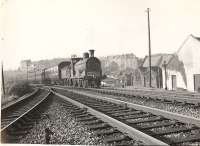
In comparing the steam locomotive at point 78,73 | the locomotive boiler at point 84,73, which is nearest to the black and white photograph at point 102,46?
the steam locomotive at point 78,73

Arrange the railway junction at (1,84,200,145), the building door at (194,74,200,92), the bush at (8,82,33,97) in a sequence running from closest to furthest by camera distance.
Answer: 1. the railway junction at (1,84,200,145)
2. the building door at (194,74,200,92)
3. the bush at (8,82,33,97)

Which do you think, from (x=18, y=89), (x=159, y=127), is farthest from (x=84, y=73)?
(x=159, y=127)

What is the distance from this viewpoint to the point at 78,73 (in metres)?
14.9

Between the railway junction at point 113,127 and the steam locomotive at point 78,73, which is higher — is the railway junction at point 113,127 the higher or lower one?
the lower one

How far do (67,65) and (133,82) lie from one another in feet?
12.7

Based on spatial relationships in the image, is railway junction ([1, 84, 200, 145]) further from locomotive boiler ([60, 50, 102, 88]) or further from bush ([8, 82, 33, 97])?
locomotive boiler ([60, 50, 102, 88])

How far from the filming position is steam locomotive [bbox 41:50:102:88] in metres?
13.2

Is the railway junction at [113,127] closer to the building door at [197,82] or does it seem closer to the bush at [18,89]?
the building door at [197,82]

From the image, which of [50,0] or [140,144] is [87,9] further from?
[140,144]

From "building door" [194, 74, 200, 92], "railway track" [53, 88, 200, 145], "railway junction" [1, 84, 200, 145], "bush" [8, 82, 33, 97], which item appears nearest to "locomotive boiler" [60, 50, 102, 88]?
"bush" [8, 82, 33, 97]

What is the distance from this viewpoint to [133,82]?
15391 mm

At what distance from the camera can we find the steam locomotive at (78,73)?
13191mm

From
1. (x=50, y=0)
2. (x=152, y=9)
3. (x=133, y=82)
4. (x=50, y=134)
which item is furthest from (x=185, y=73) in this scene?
(x=133, y=82)

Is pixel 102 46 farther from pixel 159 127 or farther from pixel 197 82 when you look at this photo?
pixel 197 82
